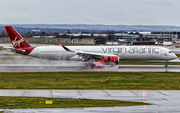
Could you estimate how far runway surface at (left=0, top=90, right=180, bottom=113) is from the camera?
66.0 feet

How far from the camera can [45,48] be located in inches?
2034

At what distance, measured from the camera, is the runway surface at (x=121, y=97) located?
20.1 meters

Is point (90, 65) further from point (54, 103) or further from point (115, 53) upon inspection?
point (54, 103)

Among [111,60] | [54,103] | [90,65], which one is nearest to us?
[54,103]

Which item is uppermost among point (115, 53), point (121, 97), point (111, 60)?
point (115, 53)

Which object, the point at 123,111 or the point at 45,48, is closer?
the point at 123,111

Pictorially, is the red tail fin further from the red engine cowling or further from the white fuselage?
the red engine cowling

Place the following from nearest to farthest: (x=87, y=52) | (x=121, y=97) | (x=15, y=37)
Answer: (x=121, y=97), (x=15, y=37), (x=87, y=52)

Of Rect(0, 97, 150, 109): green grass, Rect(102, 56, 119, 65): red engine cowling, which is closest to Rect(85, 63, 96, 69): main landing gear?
Rect(102, 56, 119, 65): red engine cowling

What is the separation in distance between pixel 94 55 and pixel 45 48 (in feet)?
28.3

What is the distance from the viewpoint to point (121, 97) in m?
24.8

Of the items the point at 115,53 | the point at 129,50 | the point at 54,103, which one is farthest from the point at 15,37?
the point at 54,103

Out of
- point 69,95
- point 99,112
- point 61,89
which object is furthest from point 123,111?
point 61,89

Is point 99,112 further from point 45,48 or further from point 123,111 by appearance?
point 45,48
